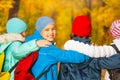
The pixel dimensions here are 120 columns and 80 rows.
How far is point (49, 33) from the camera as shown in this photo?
134 inches

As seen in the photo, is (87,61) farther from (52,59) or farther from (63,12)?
(63,12)

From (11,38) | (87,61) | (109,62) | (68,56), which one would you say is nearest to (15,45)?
(11,38)

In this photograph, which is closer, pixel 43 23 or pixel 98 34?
pixel 43 23

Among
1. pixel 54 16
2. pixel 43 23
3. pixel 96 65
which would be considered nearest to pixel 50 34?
pixel 43 23

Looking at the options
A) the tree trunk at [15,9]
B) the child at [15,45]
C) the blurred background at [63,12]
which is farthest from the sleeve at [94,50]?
the tree trunk at [15,9]

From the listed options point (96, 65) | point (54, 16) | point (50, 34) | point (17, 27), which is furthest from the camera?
point (54, 16)

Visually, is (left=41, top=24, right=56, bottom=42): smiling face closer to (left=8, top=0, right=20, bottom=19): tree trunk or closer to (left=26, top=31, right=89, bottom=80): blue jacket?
(left=26, top=31, right=89, bottom=80): blue jacket

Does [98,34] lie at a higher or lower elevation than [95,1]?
lower

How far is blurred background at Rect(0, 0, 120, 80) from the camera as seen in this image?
32.1 feet

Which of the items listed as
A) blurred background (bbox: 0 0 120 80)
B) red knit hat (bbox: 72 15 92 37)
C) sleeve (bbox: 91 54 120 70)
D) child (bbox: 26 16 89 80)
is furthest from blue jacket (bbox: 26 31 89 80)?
blurred background (bbox: 0 0 120 80)

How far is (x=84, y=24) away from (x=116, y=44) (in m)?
0.36

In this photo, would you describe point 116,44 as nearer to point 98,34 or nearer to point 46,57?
point 46,57

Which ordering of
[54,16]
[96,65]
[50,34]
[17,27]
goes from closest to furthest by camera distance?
[96,65]
[50,34]
[17,27]
[54,16]

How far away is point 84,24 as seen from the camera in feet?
11.2
